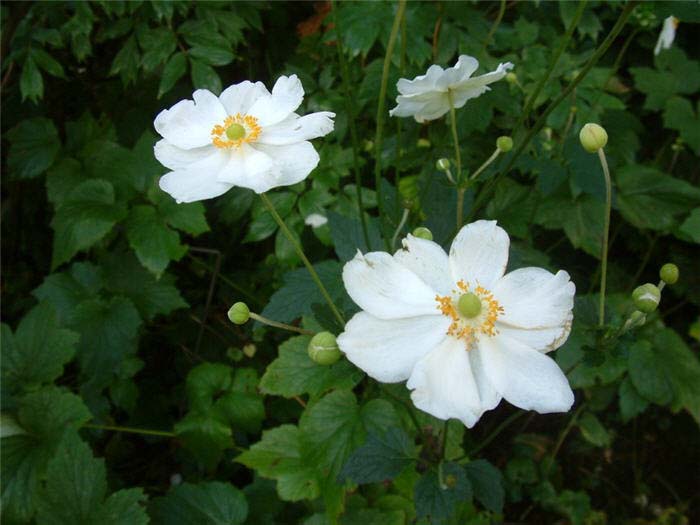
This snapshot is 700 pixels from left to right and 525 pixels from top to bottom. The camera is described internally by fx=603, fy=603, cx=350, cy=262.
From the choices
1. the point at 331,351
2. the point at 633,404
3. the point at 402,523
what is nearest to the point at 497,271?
the point at 331,351

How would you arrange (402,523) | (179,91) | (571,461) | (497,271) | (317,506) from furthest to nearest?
(571,461)
(179,91)
(317,506)
(402,523)
(497,271)

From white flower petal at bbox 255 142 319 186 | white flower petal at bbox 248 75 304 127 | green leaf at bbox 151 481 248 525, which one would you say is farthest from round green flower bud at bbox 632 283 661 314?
green leaf at bbox 151 481 248 525

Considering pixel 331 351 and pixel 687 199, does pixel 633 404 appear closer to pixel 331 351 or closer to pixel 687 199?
pixel 687 199

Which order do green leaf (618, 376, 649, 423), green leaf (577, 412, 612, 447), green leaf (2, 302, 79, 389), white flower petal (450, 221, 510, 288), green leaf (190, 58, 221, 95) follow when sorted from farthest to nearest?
green leaf (577, 412, 612, 447) < green leaf (618, 376, 649, 423) < green leaf (190, 58, 221, 95) < green leaf (2, 302, 79, 389) < white flower petal (450, 221, 510, 288)

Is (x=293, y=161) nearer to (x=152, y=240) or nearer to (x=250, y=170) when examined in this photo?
(x=250, y=170)

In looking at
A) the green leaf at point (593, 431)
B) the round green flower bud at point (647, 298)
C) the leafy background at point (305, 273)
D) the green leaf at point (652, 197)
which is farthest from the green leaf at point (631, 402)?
the round green flower bud at point (647, 298)

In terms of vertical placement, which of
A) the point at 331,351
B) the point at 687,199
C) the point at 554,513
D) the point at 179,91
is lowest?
the point at 554,513

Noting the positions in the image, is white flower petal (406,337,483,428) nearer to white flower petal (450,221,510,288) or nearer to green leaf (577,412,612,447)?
white flower petal (450,221,510,288)
